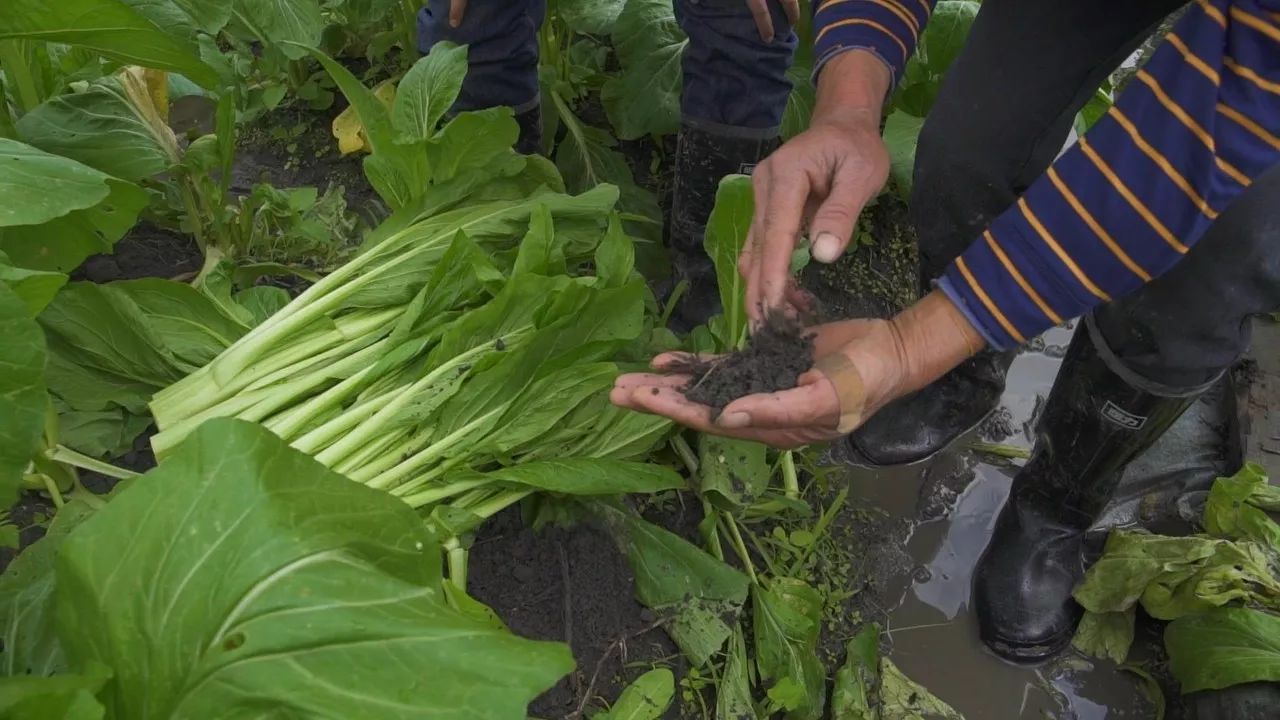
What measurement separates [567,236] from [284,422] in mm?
697

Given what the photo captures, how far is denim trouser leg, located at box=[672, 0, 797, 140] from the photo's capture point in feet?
6.98

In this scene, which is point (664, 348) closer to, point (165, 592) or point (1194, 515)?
point (165, 592)

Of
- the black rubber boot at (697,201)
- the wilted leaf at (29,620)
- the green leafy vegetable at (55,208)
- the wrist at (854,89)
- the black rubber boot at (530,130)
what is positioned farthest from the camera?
the black rubber boot at (530,130)

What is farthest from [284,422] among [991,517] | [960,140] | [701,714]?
[991,517]

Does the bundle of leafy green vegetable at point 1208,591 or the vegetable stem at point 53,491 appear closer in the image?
the vegetable stem at point 53,491

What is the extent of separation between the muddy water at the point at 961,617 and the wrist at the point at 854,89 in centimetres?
104

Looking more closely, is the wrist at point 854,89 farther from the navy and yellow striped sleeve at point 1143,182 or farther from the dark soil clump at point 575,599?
the dark soil clump at point 575,599

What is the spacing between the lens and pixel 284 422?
1.71 metres

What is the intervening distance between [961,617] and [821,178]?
117 cm

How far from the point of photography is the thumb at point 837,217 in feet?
4.63

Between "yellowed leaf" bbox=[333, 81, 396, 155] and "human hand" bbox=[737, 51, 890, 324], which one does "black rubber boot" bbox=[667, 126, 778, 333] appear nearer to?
"human hand" bbox=[737, 51, 890, 324]

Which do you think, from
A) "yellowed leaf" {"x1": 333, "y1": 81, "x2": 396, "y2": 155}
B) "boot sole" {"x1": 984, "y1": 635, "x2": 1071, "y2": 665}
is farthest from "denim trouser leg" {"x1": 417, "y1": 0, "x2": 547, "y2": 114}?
"boot sole" {"x1": 984, "y1": 635, "x2": 1071, "y2": 665}

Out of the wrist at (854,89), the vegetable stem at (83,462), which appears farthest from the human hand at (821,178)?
the vegetable stem at (83,462)

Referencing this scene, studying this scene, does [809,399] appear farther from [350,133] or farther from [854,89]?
[350,133]
